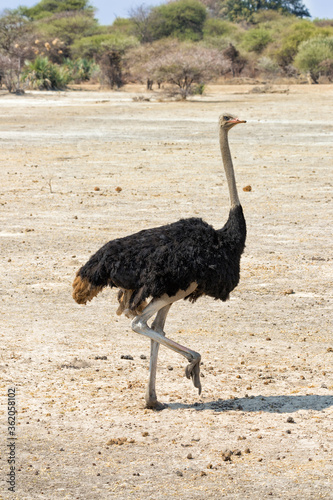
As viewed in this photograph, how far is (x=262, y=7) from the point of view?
7344cm

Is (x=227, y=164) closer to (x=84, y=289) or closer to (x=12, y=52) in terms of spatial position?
(x=84, y=289)

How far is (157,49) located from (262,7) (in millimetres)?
39666

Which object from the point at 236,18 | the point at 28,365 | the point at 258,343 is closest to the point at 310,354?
the point at 258,343

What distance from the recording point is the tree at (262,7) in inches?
2852

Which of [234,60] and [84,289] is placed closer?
[84,289]

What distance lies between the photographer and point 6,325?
5957 mm

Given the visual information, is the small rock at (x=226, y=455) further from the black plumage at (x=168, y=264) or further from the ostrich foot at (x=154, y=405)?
the black plumage at (x=168, y=264)

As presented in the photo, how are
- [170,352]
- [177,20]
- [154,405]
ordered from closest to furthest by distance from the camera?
1. [154,405]
2. [170,352]
3. [177,20]

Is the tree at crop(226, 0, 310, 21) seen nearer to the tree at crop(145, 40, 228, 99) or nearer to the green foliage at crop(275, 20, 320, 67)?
the green foliage at crop(275, 20, 320, 67)

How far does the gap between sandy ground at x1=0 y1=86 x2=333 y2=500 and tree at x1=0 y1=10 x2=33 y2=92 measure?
2132cm

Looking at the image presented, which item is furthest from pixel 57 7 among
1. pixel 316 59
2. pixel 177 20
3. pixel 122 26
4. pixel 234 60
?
pixel 316 59

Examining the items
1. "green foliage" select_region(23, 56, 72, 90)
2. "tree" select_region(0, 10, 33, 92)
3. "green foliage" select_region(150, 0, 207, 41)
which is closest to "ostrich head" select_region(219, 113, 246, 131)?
"tree" select_region(0, 10, 33, 92)

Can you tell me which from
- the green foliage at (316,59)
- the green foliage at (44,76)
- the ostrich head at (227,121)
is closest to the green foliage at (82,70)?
the green foliage at (44,76)

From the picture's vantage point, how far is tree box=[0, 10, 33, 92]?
33719 millimetres
